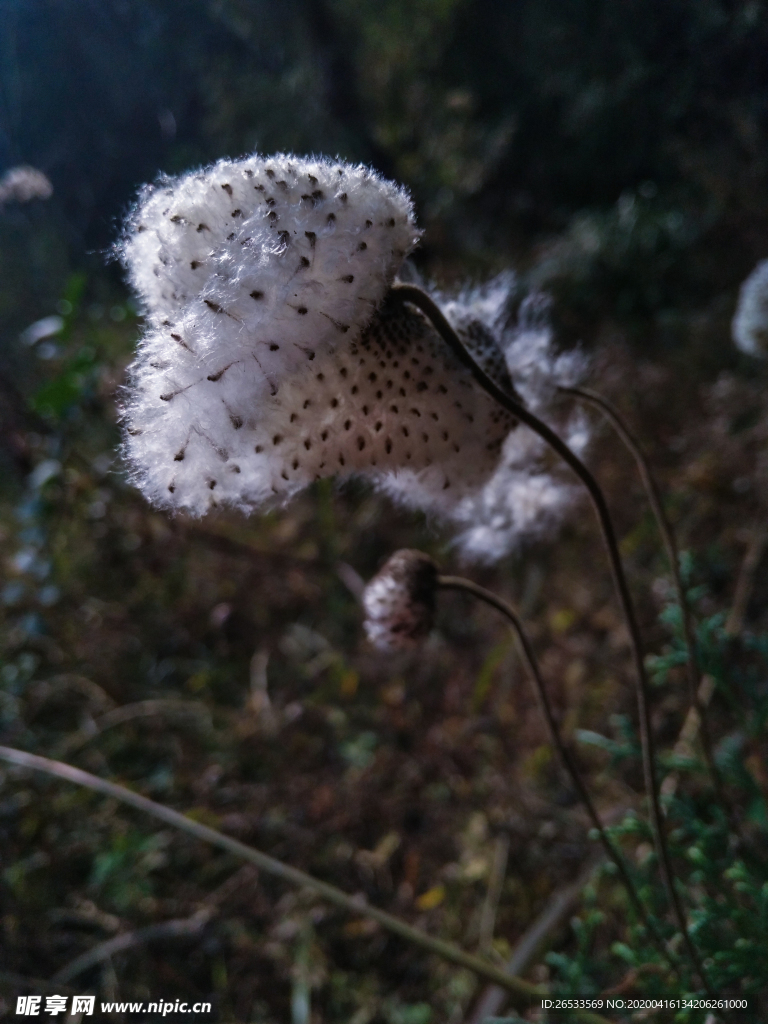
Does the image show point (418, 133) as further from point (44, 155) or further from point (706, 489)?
point (44, 155)

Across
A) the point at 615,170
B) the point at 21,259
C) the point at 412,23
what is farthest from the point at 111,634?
the point at 21,259

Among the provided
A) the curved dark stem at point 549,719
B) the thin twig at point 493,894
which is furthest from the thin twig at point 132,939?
the curved dark stem at point 549,719

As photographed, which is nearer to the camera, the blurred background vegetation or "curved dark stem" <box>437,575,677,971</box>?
"curved dark stem" <box>437,575,677,971</box>

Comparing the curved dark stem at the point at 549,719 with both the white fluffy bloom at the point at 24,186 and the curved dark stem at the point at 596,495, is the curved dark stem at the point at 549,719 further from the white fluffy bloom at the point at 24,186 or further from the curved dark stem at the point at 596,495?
the white fluffy bloom at the point at 24,186

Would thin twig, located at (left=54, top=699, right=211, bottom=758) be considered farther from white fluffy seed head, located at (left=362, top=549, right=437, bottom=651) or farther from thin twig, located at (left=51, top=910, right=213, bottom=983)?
white fluffy seed head, located at (left=362, top=549, right=437, bottom=651)

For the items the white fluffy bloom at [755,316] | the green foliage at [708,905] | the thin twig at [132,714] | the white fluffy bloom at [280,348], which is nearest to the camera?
the white fluffy bloom at [280,348]

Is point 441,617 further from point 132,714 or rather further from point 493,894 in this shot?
point 132,714

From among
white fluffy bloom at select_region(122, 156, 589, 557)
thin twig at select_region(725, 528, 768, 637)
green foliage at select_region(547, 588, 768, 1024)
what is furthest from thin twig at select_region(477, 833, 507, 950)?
white fluffy bloom at select_region(122, 156, 589, 557)
